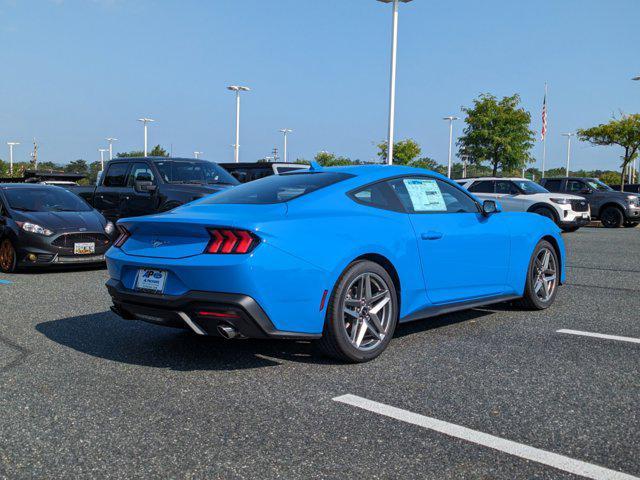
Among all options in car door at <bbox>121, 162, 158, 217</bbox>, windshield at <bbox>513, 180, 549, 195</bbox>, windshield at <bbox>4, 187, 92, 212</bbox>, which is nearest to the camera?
windshield at <bbox>4, 187, 92, 212</bbox>

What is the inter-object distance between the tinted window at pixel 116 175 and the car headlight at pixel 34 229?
134 inches

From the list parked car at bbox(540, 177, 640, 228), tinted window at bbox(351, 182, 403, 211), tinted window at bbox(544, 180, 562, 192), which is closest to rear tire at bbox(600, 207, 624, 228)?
parked car at bbox(540, 177, 640, 228)

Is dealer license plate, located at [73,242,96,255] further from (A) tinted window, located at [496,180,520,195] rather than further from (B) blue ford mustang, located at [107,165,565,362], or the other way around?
(A) tinted window, located at [496,180,520,195]

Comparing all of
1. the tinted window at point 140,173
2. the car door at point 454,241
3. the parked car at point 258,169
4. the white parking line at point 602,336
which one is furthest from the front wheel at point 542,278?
the parked car at point 258,169

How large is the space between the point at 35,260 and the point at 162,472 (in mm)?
7812

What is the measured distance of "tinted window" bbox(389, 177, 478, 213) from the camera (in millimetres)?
5391

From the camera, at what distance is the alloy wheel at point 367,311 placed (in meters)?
4.72

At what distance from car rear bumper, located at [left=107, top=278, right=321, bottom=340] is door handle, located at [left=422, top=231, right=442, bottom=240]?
1.28 metres

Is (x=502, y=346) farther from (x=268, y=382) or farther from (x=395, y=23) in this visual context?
(x=395, y=23)

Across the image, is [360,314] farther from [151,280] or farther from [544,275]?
[544,275]

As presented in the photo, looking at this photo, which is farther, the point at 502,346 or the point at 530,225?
the point at 530,225

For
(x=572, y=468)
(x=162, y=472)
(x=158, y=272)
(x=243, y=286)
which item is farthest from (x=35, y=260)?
(x=572, y=468)

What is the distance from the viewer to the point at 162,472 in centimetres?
295

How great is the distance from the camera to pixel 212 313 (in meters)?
4.25
